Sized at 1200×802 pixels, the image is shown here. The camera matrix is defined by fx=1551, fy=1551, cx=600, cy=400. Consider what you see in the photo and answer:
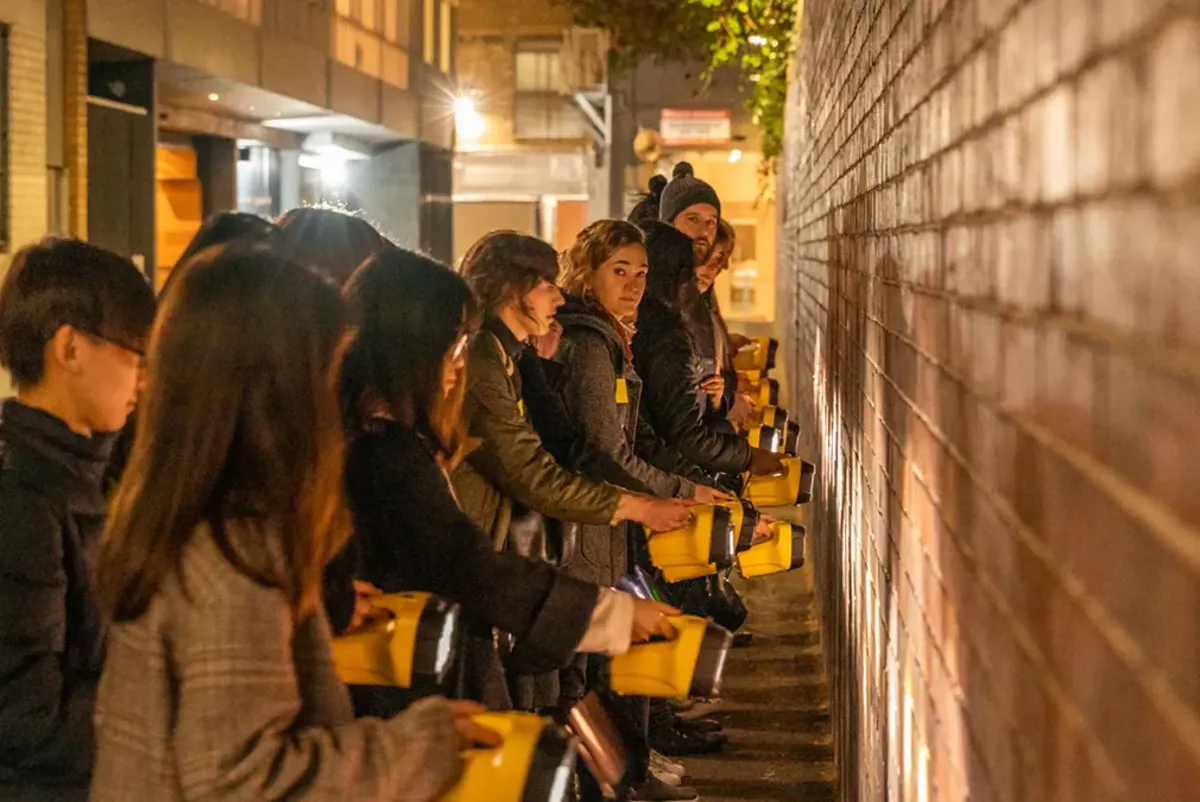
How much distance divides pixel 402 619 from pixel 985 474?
1300 millimetres

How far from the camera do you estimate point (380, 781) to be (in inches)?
86.8

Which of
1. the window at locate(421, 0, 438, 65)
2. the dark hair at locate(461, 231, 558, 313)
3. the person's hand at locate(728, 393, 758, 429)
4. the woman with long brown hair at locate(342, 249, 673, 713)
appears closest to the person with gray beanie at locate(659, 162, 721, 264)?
the person's hand at locate(728, 393, 758, 429)

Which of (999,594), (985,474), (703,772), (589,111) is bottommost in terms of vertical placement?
(703,772)

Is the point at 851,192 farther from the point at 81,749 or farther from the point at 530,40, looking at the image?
the point at 530,40

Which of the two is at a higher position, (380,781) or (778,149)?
(778,149)

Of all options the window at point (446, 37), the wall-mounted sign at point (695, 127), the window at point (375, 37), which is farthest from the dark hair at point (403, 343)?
the wall-mounted sign at point (695, 127)

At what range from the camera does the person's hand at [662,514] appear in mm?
4262

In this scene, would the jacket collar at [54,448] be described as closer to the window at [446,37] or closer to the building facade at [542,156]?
the window at [446,37]

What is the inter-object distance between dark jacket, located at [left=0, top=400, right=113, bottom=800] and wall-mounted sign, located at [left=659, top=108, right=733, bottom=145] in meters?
29.5

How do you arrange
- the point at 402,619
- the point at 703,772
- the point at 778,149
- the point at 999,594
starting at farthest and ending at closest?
the point at 778,149, the point at 703,772, the point at 402,619, the point at 999,594

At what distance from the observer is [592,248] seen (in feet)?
18.2

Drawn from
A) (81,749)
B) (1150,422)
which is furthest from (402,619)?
(1150,422)

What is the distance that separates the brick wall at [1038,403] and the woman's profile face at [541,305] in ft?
4.69

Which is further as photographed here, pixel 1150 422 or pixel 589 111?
pixel 589 111
